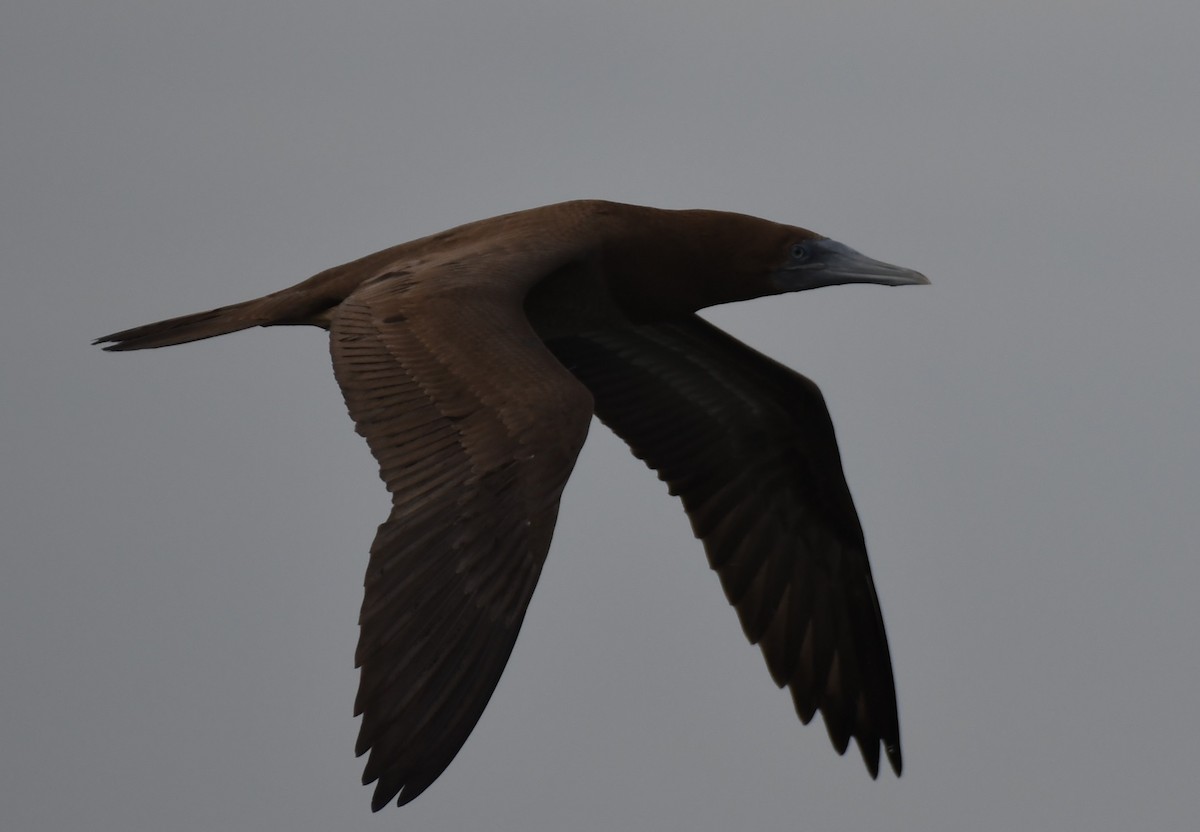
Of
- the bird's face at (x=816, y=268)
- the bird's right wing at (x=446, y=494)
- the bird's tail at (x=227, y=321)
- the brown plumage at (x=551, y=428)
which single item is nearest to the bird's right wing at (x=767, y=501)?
the brown plumage at (x=551, y=428)

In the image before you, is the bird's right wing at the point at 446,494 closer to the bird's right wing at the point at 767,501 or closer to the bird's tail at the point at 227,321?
the bird's tail at the point at 227,321

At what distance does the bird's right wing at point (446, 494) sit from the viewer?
349 inches

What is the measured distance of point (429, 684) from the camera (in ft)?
29.3

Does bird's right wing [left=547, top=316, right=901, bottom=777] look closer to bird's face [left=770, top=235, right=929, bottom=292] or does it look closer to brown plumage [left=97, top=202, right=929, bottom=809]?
brown plumage [left=97, top=202, right=929, bottom=809]

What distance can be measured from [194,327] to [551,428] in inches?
126

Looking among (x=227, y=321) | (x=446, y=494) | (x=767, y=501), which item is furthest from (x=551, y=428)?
(x=767, y=501)

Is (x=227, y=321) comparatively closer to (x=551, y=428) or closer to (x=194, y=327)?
(x=194, y=327)

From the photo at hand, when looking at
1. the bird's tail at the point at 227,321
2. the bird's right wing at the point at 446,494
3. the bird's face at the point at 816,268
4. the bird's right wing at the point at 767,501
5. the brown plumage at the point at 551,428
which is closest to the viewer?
the bird's right wing at the point at 446,494

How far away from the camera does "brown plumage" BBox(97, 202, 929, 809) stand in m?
9.09

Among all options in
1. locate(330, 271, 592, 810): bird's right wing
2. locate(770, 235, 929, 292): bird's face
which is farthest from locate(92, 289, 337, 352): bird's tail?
locate(770, 235, 929, 292): bird's face

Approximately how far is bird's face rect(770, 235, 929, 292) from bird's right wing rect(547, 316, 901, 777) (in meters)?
1.03

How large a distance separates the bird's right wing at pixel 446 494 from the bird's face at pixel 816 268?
2176 millimetres

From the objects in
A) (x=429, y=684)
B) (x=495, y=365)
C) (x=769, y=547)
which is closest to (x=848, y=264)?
(x=769, y=547)

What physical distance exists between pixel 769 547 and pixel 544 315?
234cm
